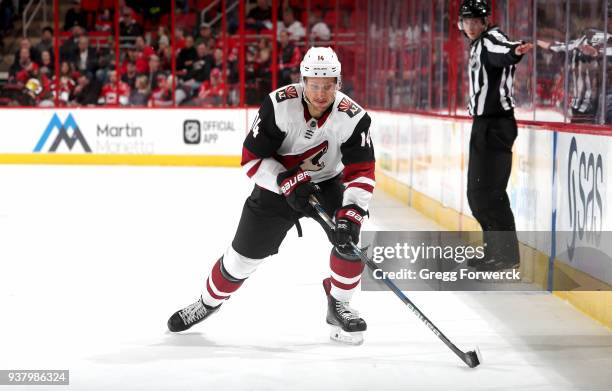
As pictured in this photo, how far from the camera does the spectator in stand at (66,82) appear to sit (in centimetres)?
1473

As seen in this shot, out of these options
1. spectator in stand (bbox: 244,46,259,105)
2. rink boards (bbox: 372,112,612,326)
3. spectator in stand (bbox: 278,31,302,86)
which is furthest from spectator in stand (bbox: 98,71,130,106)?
rink boards (bbox: 372,112,612,326)

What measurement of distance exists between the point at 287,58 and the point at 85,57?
111 inches

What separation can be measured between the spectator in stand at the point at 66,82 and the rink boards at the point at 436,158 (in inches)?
28.7

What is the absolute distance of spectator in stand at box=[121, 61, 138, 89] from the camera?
Answer: 1494 centimetres

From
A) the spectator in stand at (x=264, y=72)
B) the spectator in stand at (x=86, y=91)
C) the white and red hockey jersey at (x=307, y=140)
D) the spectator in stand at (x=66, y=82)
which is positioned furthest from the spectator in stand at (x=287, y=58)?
the white and red hockey jersey at (x=307, y=140)

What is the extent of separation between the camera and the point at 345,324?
4.13 meters

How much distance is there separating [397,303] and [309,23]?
10.4 meters

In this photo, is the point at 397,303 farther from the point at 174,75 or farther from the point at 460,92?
the point at 174,75

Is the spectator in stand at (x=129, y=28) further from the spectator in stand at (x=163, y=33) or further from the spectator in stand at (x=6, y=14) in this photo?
Answer: the spectator in stand at (x=6, y=14)

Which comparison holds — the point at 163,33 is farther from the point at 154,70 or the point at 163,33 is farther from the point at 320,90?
the point at 320,90

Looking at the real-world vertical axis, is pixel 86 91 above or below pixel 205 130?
above

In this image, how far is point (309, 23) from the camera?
1497 cm

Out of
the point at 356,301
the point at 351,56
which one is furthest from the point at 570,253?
the point at 351,56

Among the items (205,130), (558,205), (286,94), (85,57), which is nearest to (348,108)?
(286,94)
